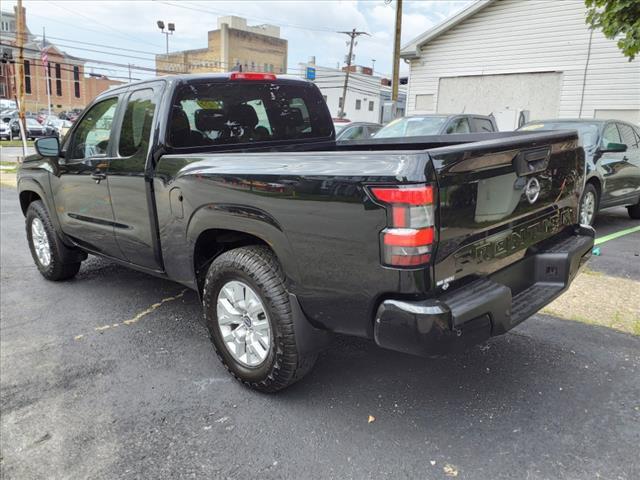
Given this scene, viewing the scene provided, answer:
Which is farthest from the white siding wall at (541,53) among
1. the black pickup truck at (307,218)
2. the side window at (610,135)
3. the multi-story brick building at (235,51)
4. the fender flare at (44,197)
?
the multi-story brick building at (235,51)

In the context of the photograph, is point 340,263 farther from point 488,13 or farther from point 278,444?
point 488,13

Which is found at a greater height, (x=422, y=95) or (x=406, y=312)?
(x=422, y=95)

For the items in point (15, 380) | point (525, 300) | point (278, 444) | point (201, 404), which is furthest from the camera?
point (15, 380)

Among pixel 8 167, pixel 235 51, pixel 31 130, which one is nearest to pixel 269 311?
pixel 8 167

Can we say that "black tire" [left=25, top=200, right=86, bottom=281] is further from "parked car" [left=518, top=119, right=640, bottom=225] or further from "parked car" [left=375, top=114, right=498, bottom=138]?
"parked car" [left=375, top=114, right=498, bottom=138]

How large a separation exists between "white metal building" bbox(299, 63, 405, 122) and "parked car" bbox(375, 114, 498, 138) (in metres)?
45.9

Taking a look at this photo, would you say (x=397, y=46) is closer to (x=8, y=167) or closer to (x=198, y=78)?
(x=8, y=167)

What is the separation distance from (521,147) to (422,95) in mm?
15653

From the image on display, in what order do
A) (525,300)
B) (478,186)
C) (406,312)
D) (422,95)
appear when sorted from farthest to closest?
1. (422,95)
2. (525,300)
3. (478,186)
4. (406,312)

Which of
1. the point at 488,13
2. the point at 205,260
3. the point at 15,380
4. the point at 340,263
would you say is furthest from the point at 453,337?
the point at 488,13

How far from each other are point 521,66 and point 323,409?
1489 centimetres

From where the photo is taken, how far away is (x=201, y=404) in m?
3.09

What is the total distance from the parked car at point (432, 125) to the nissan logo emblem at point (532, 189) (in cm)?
695

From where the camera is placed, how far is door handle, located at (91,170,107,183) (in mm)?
4136
